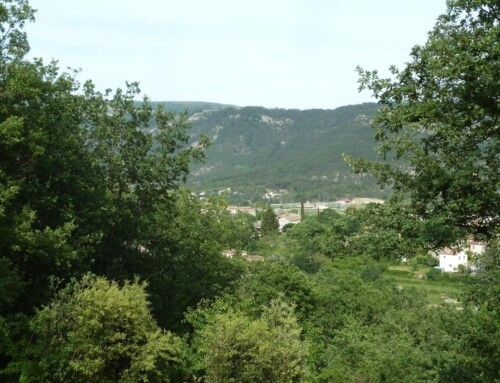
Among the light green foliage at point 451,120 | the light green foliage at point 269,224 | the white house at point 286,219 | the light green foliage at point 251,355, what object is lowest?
the white house at point 286,219

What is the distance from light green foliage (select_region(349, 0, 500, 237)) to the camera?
8.18m

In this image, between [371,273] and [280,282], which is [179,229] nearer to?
[280,282]

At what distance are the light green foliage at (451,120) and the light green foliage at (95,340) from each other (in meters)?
6.63

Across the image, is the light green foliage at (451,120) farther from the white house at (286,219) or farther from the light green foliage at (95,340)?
the white house at (286,219)

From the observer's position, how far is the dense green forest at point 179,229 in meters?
8.91

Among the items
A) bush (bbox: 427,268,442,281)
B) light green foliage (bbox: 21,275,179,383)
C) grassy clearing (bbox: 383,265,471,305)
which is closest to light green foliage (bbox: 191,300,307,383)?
light green foliage (bbox: 21,275,179,383)

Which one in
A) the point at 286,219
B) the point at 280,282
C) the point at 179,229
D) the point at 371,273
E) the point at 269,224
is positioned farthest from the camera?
the point at 286,219

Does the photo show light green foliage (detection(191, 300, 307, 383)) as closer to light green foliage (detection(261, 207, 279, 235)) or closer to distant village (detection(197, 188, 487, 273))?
distant village (detection(197, 188, 487, 273))

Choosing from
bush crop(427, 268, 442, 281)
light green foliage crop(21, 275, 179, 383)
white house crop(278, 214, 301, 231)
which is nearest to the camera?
light green foliage crop(21, 275, 179, 383)

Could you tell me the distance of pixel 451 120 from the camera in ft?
27.9

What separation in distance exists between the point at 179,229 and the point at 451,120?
1525 cm

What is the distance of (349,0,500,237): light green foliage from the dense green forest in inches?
1.4

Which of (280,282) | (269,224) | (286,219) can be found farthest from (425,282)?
(286,219)

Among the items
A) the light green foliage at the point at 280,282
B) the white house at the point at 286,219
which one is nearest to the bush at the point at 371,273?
the light green foliage at the point at 280,282
